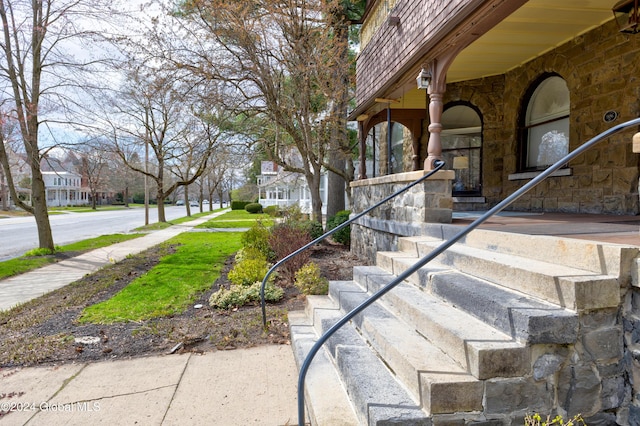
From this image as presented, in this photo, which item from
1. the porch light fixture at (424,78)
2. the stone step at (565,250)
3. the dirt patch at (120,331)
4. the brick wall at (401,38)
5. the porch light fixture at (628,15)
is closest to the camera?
the stone step at (565,250)

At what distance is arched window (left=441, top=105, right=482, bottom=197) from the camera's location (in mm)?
8000

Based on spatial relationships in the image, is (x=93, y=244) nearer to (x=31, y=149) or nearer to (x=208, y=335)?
(x=31, y=149)

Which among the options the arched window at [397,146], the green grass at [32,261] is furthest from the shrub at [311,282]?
the green grass at [32,261]

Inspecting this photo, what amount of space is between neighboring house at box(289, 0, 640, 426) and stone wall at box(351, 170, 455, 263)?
0.09 ft

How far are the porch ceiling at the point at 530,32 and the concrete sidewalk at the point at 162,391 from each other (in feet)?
16.4

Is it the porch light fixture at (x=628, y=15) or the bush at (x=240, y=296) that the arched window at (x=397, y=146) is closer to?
the porch light fixture at (x=628, y=15)

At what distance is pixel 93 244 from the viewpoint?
1244cm

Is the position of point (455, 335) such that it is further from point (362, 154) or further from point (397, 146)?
point (397, 146)

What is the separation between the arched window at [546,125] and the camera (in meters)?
6.15

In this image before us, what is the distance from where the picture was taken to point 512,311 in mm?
2129

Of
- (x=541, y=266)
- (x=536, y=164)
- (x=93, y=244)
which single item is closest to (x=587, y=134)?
(x=536, y=164)

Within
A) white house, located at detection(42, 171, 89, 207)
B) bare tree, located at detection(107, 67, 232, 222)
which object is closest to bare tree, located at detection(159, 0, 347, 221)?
bare tree, located at detection(107, 67, 232, 222)

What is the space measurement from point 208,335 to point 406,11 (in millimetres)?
5876

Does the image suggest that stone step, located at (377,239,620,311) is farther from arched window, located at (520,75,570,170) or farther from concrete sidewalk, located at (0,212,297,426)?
arched window, located at (520,75,570,170)
